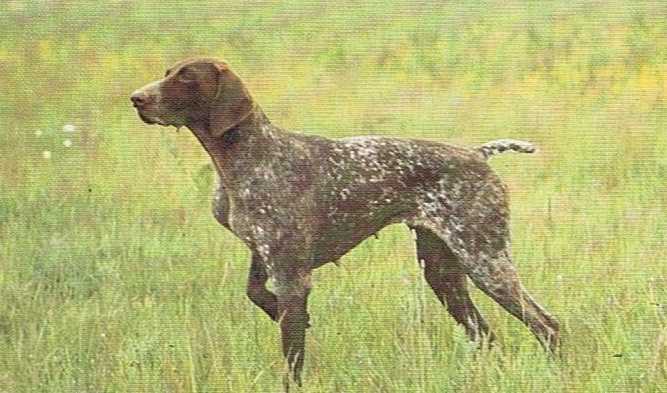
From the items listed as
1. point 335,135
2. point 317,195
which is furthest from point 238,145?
point 335,135

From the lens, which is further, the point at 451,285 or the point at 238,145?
the point at 451,285

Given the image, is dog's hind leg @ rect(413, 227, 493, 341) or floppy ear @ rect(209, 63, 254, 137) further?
dog's hind leg @ rect(413, 227, 493, 341)

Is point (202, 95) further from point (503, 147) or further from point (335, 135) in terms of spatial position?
point (335, 135)

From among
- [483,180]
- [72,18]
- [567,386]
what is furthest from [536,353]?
[72,18]

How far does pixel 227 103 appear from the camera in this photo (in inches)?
138

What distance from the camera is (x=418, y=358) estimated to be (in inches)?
151

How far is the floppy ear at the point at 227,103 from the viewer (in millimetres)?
3502

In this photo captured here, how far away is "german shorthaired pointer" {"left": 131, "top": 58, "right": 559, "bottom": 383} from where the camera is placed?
3.53 meters

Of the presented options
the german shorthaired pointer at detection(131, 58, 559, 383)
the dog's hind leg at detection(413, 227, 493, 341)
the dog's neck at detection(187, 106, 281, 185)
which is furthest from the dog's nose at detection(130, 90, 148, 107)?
the dog's hind leg at detection(413, 227, 493, 341)

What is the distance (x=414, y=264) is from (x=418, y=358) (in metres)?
0.77

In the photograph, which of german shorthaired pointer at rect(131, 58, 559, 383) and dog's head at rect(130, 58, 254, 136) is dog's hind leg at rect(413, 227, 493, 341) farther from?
dog's head at rect(130, 58, 254, 136)

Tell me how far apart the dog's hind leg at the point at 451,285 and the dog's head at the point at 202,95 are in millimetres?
815

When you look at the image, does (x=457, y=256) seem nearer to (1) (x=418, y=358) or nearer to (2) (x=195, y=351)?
(1) (x=418, y=358)

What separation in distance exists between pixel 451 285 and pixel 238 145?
0.91 meters
